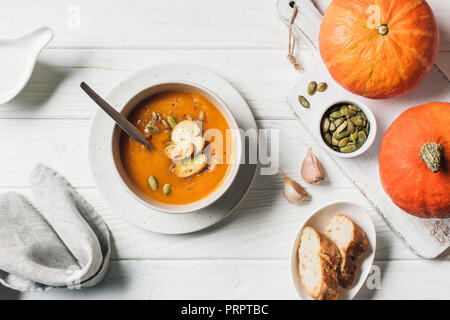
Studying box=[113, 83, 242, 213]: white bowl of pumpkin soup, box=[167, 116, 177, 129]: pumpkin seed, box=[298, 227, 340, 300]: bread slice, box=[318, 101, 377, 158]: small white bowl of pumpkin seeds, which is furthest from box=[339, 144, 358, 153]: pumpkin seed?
box=[167, 116, 177, 129]: pumpkin seed

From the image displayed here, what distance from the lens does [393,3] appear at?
49.3 inches

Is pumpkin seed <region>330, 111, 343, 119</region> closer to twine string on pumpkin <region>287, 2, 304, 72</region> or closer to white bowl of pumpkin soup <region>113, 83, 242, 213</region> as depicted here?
twine string on pumpkin <region>287, 2, 304, 72</region>

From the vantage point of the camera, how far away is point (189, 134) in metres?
1.35

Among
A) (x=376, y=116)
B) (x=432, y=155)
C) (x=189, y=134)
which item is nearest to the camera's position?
(x=432, y=155)

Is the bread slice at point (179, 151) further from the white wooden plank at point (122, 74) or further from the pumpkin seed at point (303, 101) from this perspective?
the pumpkin seed at point (303, 101)

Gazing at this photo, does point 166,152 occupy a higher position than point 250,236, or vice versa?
point 166,152

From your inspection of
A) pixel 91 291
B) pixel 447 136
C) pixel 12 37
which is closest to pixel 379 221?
pixel 447 136

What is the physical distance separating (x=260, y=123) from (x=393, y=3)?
0.61 meters

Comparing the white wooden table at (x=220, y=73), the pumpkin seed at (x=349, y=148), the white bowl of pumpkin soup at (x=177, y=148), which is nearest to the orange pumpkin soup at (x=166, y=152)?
the white bowl of pumpkin soup at (x=177, y=148)

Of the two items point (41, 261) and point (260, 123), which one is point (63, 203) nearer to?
point (41, 261)

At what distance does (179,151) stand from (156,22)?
0.57 m

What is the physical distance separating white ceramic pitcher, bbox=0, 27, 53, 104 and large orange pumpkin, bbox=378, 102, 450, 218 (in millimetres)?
1339

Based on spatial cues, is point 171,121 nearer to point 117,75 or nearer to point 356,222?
point 117,75

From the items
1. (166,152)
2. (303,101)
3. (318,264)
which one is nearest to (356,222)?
(318,264)
